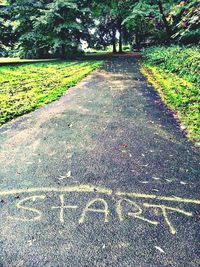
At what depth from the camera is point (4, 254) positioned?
2.48 metres

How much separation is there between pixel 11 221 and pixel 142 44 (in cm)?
3564

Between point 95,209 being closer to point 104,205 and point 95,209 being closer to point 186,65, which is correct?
point 104,205

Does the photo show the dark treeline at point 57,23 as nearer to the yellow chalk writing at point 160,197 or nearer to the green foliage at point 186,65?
the green foliage at point 186,65

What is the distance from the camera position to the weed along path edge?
8.27 ft

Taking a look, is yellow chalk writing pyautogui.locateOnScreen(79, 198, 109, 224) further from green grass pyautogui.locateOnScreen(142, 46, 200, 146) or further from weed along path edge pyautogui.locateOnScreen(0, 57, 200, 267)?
green grass pyautogui.locateOnScreen(142, 46, 200, 146)

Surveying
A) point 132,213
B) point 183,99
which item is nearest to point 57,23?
point 183,99

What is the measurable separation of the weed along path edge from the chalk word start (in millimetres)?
11

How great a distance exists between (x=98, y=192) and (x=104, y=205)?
0.28 metres

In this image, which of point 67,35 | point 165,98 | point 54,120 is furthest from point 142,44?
point 54,120

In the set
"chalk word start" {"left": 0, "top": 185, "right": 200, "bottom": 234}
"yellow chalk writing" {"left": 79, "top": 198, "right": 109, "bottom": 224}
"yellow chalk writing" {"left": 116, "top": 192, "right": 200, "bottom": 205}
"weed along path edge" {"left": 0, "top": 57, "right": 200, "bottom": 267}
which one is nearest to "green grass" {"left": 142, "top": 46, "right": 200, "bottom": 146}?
"weed along path edge" {"left": 0, "top": 57, "right": 200, "bottom": 267}

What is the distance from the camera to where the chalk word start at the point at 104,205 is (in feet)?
9.80

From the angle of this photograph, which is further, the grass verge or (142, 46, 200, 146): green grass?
(142, 46, 200, 146): green grass

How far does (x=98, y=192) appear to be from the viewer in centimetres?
345

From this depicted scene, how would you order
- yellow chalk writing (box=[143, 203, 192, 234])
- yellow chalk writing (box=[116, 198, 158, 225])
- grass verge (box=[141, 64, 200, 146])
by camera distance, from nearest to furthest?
yellow chalk writing (box=[143, 203, 192, 234]), yellow chalk writing (box=[116, 198, 158, 225]), grass verge (box=[141, 64, 200, 146])
